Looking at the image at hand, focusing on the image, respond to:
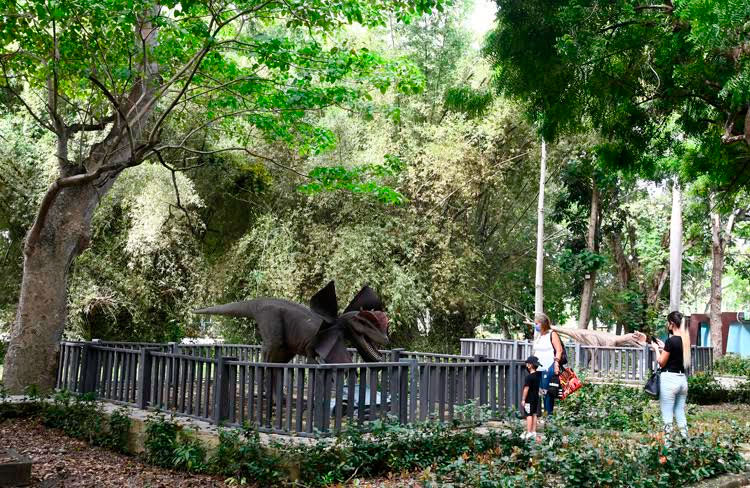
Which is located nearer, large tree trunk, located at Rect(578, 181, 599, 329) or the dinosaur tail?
the dinosaur tail

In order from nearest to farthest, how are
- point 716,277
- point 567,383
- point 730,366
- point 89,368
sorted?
1. point 567,383
2. point 89,368
3. point 730,366
4. point 716,277

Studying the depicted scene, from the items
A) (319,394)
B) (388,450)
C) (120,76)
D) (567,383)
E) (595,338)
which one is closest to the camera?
(388,450)

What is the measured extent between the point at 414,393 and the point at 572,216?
58.7 feet

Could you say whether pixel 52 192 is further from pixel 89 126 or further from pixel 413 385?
pixel 413 385

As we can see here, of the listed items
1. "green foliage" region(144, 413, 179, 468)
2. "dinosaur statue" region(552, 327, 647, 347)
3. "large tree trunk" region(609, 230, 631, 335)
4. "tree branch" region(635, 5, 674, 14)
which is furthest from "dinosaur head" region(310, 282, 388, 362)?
"large tree trunk" region(609, 230, 631, 335)

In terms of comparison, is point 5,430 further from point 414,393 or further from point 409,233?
point 409,233

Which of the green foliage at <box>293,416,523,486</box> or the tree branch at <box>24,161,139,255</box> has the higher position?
the tree branch at <box>24,161,139,255</box>

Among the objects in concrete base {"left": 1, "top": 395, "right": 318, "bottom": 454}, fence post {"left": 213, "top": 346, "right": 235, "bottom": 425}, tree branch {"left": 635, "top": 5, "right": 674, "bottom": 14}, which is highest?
tree branch {"left": 635, "top": 5, "right": 674, "bottom": 14}

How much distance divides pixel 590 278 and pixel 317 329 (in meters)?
16.2

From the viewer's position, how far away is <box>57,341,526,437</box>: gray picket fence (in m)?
7.76

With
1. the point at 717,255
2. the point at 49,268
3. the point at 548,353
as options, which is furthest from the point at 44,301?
the point at 717,255

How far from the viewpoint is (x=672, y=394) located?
818 cm

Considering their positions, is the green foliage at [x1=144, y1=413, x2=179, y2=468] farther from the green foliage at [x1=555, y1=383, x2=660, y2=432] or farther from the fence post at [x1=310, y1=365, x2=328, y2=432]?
the green foliage at [x1=555, y1=383, x2=660, y2=432]

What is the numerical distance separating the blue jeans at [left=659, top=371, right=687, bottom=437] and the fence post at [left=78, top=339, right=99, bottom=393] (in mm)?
8023
